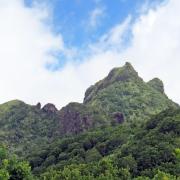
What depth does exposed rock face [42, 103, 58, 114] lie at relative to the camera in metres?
197

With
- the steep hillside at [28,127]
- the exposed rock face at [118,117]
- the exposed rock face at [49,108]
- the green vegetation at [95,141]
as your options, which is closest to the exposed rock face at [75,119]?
the green vegetation at [95,141]

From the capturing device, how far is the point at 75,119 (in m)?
172

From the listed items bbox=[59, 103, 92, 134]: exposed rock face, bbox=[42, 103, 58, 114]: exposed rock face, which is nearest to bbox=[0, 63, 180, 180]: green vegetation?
bbox=[59, 103, 92, 134]: exposed rock face

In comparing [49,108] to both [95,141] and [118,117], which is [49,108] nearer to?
[118,117]

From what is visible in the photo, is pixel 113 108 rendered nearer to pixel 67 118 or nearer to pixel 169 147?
pixel 67 118

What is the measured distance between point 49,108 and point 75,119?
27585 mm

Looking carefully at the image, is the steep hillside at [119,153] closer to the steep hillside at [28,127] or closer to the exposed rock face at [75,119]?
the exposed rock face at [75,119]

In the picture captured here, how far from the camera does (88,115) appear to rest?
16962 cm

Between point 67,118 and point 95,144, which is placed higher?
point 67,118

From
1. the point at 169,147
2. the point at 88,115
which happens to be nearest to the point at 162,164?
the point at 169,147

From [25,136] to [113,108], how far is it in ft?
115

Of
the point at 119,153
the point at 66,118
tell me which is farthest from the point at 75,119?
the point at 119,153

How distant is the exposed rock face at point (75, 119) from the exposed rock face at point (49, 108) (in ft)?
40.8

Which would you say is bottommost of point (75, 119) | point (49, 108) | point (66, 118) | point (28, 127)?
point (75, 119)
